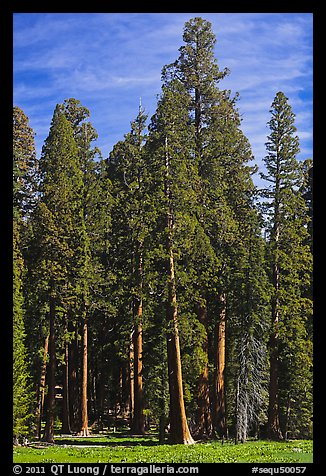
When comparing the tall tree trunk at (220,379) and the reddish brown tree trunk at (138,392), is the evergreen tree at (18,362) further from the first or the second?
the tall tree trunk at (220,379)

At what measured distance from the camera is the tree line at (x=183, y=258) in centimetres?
1658

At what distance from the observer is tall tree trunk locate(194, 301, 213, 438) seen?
18.0m

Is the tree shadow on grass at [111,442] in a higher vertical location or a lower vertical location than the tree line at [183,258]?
lower

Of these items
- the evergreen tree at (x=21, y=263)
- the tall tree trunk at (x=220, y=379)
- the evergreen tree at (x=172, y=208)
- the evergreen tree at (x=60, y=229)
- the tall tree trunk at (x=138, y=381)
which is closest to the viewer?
the evergreen tree at (x=172, y=208)

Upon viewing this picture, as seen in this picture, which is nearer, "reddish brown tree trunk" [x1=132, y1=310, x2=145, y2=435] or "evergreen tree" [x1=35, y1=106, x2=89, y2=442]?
"evergreen tree" [x1=35, y1=106, x2=89, y2=442]

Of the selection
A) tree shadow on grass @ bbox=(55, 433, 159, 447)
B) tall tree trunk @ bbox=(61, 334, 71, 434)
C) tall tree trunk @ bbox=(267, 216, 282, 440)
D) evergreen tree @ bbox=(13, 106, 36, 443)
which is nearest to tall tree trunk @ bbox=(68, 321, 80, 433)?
tall tree trunk @ bbox=(61, 334, 71, 434)

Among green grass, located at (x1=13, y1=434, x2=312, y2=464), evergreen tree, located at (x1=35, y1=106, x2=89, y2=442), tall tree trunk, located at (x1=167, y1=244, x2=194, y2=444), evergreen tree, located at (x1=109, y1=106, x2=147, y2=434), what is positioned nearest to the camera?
green grass, located at (x1=13, y1=434, x2=312, y2=464)

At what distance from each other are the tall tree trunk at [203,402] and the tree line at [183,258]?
37 mm

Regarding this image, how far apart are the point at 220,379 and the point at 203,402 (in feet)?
3.43

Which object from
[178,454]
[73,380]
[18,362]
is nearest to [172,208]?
[18,362]

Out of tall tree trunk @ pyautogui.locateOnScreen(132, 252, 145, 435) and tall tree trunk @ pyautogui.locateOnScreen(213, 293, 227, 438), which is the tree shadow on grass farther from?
tall tree trunk @ pyautogui.locateOnScreen(213, 293, 227, 438)

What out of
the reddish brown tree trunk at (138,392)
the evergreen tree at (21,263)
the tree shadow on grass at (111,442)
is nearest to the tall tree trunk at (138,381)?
the reddish brown tree trunk at (138,392)

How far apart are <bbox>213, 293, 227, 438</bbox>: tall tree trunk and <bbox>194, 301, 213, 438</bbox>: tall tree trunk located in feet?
1.71
